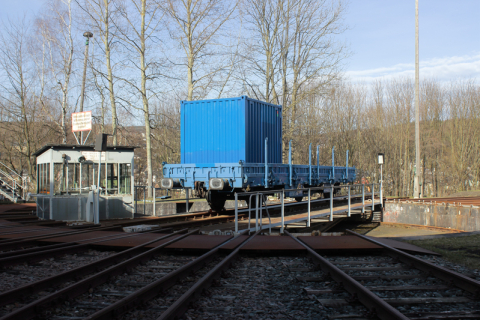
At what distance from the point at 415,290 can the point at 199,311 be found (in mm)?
2472

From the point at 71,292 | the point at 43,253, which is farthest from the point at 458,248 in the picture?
the point at 43,253

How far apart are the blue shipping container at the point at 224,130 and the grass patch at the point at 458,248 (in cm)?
649

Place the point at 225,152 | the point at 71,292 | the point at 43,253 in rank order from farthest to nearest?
the point at 225,152 → the point at 43,253 → the point at 71,292

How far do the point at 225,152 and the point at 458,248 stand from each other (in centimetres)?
780

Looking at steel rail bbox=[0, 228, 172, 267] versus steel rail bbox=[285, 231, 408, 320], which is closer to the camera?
steel rail bbox=[285, 231, 408, 320]

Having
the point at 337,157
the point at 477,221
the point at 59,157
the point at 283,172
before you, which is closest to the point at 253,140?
the point at 283,172

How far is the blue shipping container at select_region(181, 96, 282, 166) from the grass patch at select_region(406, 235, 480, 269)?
256 inches

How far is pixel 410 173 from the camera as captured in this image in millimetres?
33562

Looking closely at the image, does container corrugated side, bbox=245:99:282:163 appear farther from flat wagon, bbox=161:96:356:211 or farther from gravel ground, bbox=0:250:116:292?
gravel ground, bbox=0:250:116:292

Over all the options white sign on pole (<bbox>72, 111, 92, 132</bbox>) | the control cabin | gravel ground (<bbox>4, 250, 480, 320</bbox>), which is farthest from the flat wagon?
gravel ground (<bbox>4, 250, 480, 320</bbox>)

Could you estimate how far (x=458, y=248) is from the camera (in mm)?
7457

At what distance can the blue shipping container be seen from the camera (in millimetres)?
13148

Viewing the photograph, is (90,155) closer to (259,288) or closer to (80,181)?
(80,181)

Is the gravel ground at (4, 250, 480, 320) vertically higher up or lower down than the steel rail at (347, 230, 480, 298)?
lower down
